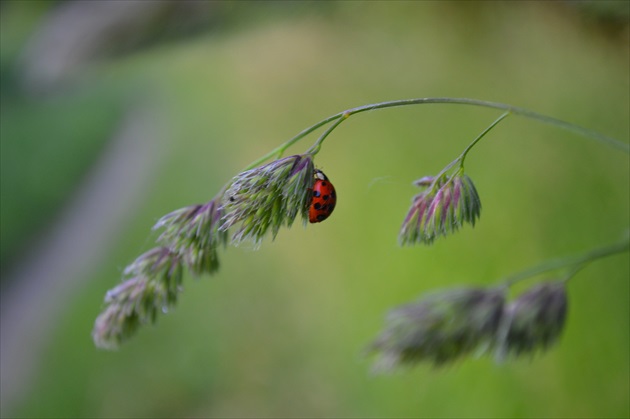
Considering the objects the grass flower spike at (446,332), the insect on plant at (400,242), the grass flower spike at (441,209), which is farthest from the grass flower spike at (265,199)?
the grass flower spike at (446,332)

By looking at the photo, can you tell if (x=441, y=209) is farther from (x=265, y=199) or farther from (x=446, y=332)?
(x=446, y=332)

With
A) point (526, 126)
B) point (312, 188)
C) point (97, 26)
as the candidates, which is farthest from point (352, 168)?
point (97, 26)

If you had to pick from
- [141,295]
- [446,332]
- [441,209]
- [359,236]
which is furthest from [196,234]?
[359,236]

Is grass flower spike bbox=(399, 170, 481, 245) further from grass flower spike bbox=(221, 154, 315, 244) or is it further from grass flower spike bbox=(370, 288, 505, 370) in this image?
grass flower spike bbox=(370, 288, 505, 370)

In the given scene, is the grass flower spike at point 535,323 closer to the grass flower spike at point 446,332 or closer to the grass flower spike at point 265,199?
the grass flower spike at point 446,332

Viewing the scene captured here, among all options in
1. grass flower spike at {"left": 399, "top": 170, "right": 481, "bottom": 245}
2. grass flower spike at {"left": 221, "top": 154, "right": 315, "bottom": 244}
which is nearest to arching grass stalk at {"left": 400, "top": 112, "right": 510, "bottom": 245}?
grass flower spike at {"left": 399, "top": 170, "right": 481, "bottom": 245}
